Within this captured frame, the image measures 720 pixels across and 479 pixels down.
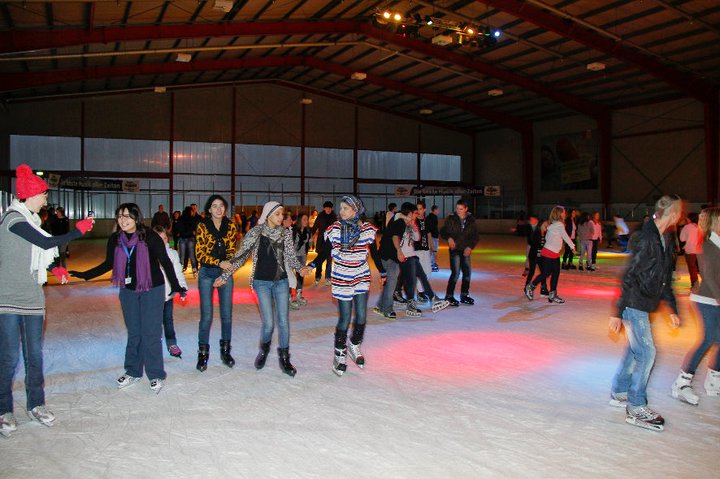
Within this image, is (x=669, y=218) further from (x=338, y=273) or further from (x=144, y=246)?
(x=144, y=246)

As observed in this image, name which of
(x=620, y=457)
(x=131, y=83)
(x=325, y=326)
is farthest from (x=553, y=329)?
(x=131, y=83)

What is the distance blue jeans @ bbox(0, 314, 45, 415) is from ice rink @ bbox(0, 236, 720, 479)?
23cm

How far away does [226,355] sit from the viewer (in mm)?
5906

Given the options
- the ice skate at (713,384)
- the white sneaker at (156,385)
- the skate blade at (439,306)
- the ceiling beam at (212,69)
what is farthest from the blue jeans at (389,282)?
the ceiling beam at (212,69)

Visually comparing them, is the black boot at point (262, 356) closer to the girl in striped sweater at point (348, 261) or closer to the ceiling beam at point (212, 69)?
the girl in striped sweater at point (348, 261)

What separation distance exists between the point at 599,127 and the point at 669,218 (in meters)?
29.6

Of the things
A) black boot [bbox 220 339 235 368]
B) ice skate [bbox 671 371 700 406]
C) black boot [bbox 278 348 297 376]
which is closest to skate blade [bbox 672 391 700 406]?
ice skate [bbox 671 371 700 406]

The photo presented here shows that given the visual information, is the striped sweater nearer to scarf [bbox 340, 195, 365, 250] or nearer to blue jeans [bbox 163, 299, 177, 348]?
scarf [bbox 340, 195, 365, 250]

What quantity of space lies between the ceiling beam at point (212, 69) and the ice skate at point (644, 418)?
2534 cm

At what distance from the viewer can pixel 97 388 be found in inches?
203

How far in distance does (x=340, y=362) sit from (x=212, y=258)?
1.53 metres

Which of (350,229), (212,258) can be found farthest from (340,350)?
(212,258)

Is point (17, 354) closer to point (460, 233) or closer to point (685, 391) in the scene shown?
point (685, 391)

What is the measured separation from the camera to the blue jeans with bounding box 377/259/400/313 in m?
8.54
